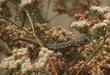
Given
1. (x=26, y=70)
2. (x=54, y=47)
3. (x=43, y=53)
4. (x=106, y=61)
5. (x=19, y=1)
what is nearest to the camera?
(x=26, y=70)

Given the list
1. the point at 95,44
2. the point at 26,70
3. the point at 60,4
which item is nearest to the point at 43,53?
the point at 26,70

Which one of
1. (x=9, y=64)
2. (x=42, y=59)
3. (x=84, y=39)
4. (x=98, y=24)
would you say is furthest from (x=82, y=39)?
(x=9, y=64)

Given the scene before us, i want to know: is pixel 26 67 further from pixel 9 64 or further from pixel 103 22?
A: pixel 103 22

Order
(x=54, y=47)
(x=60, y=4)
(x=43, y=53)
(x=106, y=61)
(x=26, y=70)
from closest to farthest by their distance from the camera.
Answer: (x=26, y=70), (x=43, y=53), (x=106, y=61), (x=54, y=47), (x=60, y=4)

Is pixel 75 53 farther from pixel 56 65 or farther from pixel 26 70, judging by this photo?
pixel 26 70

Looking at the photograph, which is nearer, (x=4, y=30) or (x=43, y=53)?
(x=43, y=53)

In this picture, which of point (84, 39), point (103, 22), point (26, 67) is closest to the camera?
point (26, 67)

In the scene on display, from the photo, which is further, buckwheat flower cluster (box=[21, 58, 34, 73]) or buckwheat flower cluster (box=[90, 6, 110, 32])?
buckwheat flower cluster (box=[90, 6, 110, 32])

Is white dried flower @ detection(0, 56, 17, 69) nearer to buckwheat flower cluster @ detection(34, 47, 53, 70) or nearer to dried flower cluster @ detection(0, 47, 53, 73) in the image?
dried flower cluster @ detection(0, 47, 53, 73)

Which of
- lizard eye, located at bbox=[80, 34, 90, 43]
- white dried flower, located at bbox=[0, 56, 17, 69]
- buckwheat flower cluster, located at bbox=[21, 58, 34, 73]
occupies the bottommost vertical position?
A: buckwheat flower cluster, located at bbox=[21, 58, 34, 73]

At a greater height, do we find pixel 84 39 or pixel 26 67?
pixel 84 39

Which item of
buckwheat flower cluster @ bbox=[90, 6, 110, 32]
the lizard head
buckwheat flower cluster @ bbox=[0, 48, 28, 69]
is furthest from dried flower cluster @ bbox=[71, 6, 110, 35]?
buckwheat flower cluster @ bbox=[0, 48, 28, 69]
